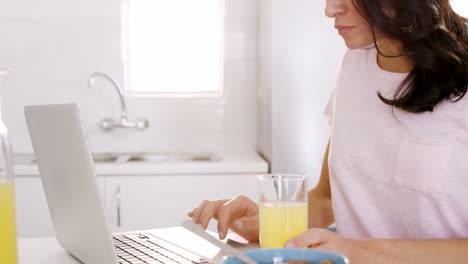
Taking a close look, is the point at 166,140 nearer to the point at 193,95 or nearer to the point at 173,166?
the point at 193,95

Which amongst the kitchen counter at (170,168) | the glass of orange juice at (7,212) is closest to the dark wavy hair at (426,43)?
the glass of orange juice at (7,212)

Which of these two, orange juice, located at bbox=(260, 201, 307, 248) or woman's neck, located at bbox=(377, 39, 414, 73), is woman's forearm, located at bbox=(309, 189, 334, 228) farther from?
orange juice, located at bbox=(260, 201, 307, 248)

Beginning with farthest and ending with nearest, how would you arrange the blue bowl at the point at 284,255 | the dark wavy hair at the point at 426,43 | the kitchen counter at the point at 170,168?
the kitchen counter at the point at 170,168 → the dark wavy hair at the point at 426,43 → the blue bowl at the point at 284,255

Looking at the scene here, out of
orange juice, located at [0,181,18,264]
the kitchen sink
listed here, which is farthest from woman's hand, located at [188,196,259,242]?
the kitchen sink

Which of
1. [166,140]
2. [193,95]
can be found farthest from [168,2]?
[166,140]

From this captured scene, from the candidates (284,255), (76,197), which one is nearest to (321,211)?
(76,197)

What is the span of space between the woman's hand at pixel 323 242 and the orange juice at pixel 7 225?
42 cm

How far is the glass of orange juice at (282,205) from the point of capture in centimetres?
114

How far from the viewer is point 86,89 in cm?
334

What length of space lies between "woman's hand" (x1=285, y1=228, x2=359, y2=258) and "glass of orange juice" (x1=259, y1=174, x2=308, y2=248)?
8 centimetres

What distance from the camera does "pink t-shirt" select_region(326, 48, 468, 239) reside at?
4.63 feet

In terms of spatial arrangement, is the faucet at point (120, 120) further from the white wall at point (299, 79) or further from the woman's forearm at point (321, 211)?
the woman's forearm at point (321, 211)

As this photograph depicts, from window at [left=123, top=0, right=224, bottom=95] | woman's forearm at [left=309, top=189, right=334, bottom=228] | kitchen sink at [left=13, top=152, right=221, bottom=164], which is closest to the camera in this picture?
woman's forearm at [left=309, top=189, right=334, bottom=228]

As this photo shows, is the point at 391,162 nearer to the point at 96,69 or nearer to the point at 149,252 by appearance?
the point at 149,252
